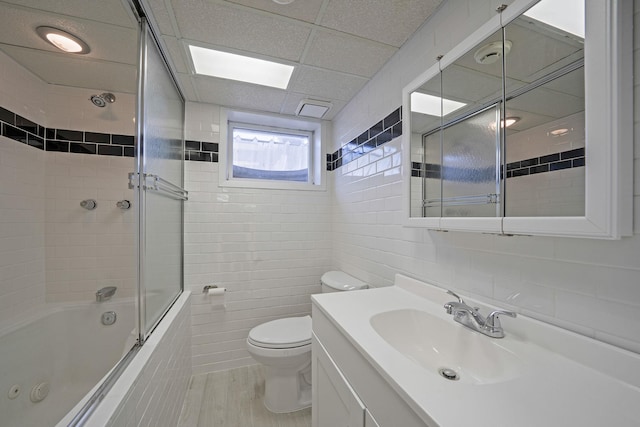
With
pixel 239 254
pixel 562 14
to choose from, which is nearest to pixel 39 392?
pixel 239 254

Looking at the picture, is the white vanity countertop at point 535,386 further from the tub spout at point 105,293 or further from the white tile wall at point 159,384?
the tub spout at point 105,293

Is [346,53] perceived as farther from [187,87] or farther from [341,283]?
[341,283]

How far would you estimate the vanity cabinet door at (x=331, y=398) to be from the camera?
2.54ft

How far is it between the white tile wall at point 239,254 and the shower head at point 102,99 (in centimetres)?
50

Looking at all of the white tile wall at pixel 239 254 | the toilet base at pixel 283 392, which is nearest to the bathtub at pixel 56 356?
the white tile wall at pixel 239 254

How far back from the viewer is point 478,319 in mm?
807

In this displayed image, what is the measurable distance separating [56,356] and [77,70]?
183 cm

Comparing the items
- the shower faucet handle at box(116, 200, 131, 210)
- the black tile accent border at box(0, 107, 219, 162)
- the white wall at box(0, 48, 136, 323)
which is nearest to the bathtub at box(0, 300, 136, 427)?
the white wall at box(0, 48, 136, 323)

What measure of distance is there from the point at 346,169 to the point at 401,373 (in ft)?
5.30

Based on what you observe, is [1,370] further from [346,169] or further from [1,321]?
[346,169]

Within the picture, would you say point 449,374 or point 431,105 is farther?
point 431,105

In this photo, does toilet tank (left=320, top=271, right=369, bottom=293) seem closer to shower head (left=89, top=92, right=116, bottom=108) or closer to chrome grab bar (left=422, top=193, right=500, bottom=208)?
chrome grab bar (left=422, top=193, right=500, bottom=208)

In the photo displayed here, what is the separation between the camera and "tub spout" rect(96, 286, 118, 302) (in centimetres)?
168

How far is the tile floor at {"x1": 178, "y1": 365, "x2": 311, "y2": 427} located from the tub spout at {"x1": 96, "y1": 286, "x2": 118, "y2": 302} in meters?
0.88
